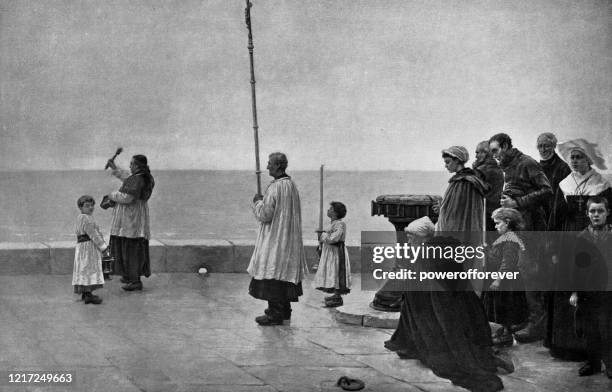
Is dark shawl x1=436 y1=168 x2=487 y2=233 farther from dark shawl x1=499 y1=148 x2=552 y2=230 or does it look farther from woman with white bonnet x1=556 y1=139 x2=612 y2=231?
woman with white bonnet x1=556 y1=139 x2=612 y2=231

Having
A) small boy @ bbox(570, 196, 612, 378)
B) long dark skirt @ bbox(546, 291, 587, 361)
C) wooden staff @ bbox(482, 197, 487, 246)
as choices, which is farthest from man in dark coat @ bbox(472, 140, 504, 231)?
small boy @ bbox(570, 196, 612, 378)

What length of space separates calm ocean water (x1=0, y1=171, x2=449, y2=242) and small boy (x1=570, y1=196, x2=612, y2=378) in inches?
836

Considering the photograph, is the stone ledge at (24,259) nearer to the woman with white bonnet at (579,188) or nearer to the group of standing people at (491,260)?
the group of standing people at (491,260)

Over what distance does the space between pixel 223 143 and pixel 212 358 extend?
28.6ft

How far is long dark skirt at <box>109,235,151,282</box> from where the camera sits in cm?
841

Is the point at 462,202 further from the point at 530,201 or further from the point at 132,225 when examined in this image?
the point at 132,225

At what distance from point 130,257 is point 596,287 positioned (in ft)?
15.6

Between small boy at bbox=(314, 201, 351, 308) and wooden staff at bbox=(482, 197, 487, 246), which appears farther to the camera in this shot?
small boy at bbox=(314, 201, 351, 308)

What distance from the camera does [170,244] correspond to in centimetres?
932

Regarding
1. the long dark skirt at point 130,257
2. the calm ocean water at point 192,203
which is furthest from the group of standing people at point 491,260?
the calm ocean water at point 192,203

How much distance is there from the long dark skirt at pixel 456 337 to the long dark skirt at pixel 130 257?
3.80m

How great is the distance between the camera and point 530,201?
652cm

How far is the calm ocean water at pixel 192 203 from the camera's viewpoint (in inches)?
1535

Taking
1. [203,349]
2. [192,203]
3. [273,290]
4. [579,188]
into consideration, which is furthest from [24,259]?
[192,203]
